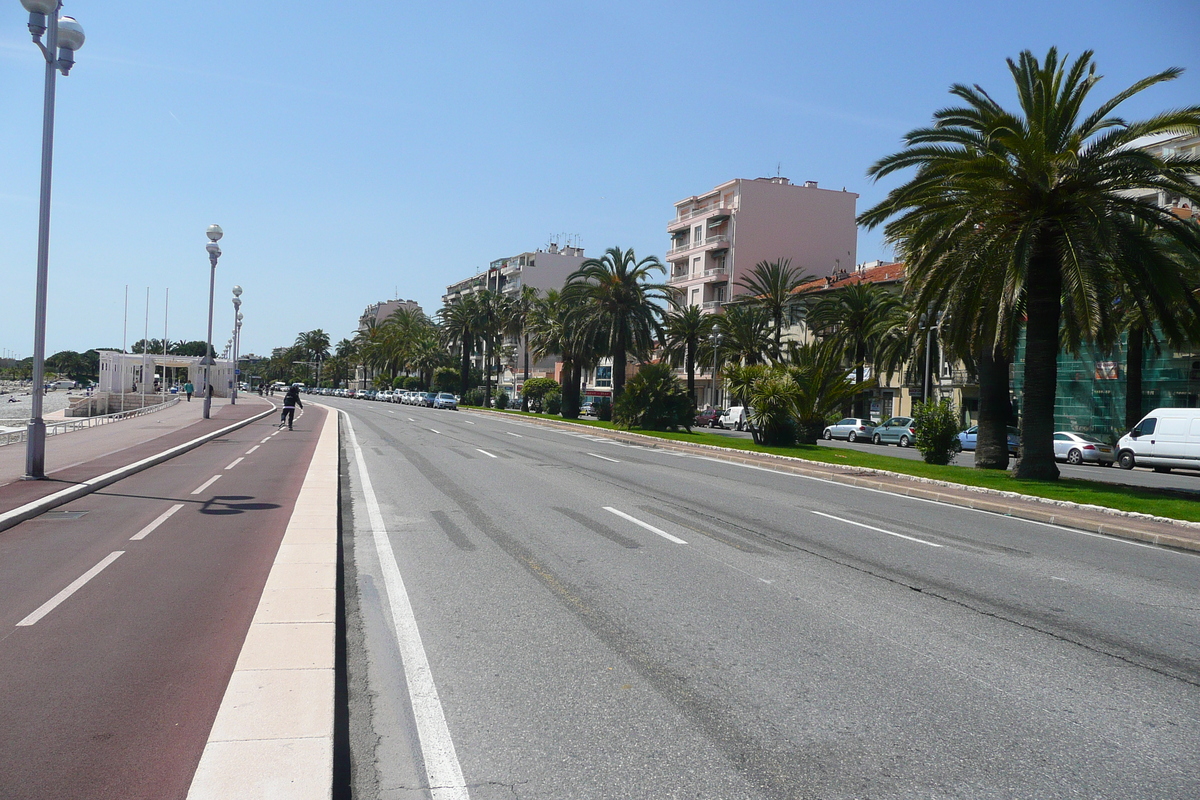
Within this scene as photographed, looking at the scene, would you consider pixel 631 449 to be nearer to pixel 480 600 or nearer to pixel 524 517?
pixel 524 517

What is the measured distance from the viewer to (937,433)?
78.0ft

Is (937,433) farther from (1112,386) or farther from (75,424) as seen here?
(75,424)

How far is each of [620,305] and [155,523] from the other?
39.2 metres

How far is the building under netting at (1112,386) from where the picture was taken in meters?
40.2

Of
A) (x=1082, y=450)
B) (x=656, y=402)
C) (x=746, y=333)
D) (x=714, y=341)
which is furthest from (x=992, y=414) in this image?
(x=746, y=333)

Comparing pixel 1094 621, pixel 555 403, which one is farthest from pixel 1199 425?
pixel 555 403

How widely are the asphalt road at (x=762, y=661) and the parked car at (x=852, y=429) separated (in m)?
34.0

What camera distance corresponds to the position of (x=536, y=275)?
121812mm

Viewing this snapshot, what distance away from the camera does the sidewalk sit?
1265cm

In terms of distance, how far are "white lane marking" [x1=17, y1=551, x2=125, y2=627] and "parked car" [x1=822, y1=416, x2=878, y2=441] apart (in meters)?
40.8

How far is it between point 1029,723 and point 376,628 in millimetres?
4354

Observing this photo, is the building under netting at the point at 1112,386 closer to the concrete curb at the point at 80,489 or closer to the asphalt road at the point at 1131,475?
the asphalt road at the point at 1131,475

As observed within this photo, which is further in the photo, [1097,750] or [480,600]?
[480,600]

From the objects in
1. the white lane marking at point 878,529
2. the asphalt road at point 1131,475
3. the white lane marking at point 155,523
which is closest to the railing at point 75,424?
the white lane marking at point 155,523
